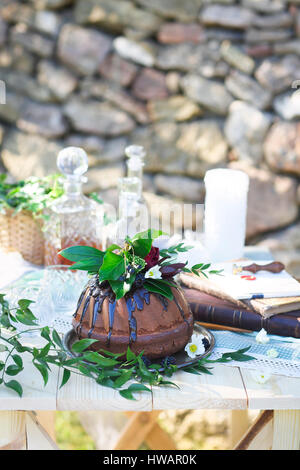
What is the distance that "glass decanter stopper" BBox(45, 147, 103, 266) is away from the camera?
4.57 ft

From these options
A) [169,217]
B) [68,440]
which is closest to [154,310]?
[68,440]

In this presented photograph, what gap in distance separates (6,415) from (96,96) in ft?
6.06

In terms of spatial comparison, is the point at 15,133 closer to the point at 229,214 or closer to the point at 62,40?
the point at 62,40

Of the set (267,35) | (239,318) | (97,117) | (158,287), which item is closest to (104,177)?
(97,117)

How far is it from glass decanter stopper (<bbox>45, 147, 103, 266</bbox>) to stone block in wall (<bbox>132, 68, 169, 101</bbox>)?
1189 mm

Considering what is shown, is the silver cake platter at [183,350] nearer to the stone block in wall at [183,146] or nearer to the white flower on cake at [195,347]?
the white flower on cake at [195,347]

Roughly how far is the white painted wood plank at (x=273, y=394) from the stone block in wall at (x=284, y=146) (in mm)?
1564

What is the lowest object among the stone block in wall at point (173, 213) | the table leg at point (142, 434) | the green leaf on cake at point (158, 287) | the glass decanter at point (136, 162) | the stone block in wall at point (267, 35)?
the table leg at point (142, 434)

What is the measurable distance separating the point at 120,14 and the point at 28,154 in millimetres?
721

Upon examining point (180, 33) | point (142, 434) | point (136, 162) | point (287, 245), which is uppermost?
point (180, 33)

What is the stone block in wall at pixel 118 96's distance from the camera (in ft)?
8.31

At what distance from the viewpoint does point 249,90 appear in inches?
95.7

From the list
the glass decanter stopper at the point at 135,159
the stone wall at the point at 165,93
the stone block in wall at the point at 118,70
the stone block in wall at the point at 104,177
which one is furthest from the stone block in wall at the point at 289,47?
the glass decanter stopper at the point at 135,159

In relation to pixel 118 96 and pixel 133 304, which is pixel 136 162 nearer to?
pixel 133 304
